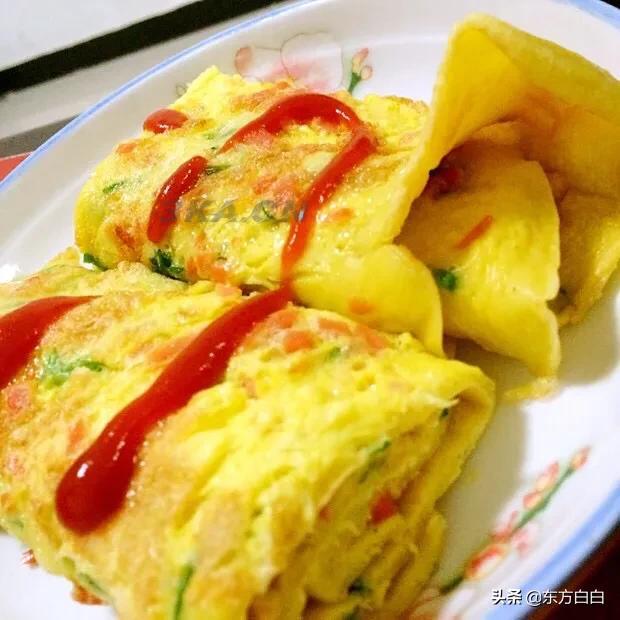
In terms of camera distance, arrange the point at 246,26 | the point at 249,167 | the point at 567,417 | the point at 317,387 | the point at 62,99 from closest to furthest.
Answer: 1. the point at 317,387
2. the point at 567,417
3. the point at 249,167
4. the point at 246,26
5. the point at 62,99

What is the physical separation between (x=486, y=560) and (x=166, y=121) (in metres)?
1.64

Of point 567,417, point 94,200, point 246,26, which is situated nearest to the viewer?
point 567,417

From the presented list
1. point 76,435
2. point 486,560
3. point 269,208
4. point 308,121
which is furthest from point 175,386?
point 308,121

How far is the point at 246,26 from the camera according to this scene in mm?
3273

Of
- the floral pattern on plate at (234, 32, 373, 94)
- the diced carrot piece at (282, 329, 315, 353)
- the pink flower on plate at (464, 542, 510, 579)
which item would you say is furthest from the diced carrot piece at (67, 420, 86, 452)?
the floral pattern on plate at (234, 32, 373, 94)

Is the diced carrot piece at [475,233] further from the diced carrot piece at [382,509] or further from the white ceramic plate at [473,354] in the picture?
the diced carrot piece at [382,509]

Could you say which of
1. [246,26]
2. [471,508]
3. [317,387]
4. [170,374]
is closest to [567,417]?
[471,508]

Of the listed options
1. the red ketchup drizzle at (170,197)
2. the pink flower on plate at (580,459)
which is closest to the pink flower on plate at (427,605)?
the pink flower on plate at (580,459)

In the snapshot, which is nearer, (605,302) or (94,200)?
(605,302)

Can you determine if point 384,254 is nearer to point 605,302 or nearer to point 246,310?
point 246,310

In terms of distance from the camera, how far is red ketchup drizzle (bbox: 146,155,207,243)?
227cm

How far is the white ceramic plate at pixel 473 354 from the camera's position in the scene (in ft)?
5.14

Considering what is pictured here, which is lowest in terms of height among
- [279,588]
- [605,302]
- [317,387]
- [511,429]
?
[279,588]

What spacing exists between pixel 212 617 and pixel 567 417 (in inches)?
33.3
